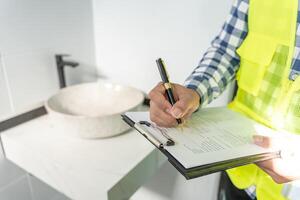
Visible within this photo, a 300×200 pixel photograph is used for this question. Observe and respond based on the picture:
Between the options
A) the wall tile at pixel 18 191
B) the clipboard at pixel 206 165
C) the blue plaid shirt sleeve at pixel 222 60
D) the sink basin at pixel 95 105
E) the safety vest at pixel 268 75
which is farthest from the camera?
the wall tile at pixel 18 191

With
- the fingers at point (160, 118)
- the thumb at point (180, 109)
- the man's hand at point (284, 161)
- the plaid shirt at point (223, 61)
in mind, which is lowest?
the man's hand at point (284, 161)

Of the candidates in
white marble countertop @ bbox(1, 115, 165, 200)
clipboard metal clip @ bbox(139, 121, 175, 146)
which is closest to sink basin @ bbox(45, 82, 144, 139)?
white marble countertop @ bbox(1, 115, 165, 200)

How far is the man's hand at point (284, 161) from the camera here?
0.45 metres

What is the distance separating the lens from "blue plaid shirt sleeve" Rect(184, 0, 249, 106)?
24.2 inches

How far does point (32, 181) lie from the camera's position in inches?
38.3

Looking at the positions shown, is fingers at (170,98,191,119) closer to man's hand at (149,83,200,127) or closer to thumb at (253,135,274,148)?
man's hand at (149,83,200,127)

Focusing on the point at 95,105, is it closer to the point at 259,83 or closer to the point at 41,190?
the point at 41,190

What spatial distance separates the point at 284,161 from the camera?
0.46 m

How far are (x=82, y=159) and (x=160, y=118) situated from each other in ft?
0.99

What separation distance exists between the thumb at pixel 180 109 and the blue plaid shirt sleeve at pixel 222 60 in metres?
0.08

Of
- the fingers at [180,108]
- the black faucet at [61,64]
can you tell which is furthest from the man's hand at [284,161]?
the black faucet at [61,64]

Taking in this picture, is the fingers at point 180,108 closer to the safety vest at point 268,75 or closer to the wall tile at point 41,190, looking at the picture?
the safety vest at point 268,75

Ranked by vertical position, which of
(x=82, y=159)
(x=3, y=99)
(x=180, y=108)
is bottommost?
(x=82, y=159)

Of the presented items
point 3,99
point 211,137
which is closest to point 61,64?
point 3,99
